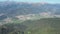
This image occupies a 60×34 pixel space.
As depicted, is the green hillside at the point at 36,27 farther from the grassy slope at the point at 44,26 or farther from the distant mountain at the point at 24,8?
the distant mountain at the point at 24,8

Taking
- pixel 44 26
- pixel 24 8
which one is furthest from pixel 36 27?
pixel 24 8

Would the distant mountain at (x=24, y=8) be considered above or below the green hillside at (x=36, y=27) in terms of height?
above

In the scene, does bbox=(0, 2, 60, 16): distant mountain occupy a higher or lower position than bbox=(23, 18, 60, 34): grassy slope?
higher

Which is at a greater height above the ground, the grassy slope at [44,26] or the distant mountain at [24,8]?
the distant mountain at [24,8]

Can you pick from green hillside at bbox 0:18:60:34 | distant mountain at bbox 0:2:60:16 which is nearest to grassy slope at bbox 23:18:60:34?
green hillside at bbox 0:18:60:34

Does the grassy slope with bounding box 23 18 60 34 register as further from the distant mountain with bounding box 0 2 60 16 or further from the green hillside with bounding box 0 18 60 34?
the distant mountain with bounding box 0 2 60 16

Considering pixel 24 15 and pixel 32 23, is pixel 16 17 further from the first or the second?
pixel 32 23

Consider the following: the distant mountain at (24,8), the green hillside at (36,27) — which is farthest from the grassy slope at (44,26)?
the distant mountain at (24,8)

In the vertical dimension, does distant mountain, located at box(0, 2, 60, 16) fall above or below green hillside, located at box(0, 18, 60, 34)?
above

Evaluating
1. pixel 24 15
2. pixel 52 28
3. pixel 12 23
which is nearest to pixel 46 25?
pixel 52 28
